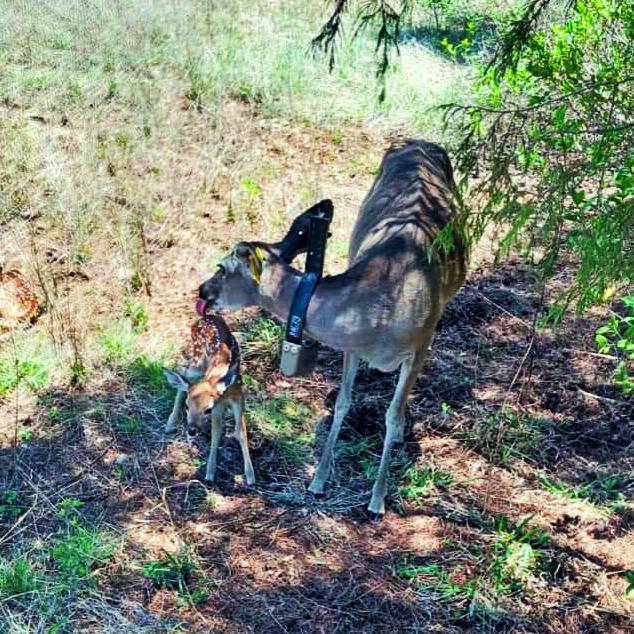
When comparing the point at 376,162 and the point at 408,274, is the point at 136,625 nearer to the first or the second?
the point at 408,274

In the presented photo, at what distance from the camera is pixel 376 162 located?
8609 millimetres

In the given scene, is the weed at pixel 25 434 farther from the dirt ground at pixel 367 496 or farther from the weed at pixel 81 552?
the weed at pixel 81 552

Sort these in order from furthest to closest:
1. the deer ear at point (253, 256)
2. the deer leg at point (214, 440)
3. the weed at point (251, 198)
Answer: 1. the weed at point (251, 198)
2. the deer leg at point (214, 440)
3. the deer ear at point (253, 256)

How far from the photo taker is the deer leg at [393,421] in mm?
4586

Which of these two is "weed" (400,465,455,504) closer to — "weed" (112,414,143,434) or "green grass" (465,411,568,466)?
"green grass" (465,411,568,466)

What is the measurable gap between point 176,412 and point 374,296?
1594 millimetres

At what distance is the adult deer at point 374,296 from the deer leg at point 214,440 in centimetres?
A: 59

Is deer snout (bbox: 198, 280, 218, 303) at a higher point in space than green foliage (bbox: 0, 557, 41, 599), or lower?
higher

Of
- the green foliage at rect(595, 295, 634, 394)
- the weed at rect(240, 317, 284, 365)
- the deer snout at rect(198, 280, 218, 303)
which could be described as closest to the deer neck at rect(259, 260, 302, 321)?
the deer snout at rect(198, 280, 218, 303)

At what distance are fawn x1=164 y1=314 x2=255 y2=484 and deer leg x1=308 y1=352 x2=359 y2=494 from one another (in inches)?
15.5

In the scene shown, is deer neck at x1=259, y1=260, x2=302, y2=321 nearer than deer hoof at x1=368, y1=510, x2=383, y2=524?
Yes

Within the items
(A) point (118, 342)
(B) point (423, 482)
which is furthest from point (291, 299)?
(A) point (118, 342)

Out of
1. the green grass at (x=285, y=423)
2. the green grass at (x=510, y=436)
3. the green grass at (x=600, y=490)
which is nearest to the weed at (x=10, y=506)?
the green grass at (x=285, y=423)

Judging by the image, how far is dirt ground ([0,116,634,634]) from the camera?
392 cm
